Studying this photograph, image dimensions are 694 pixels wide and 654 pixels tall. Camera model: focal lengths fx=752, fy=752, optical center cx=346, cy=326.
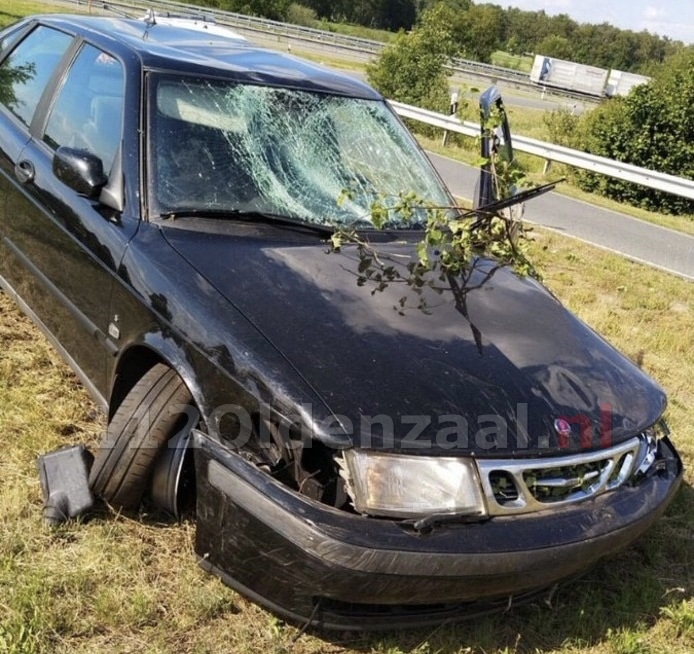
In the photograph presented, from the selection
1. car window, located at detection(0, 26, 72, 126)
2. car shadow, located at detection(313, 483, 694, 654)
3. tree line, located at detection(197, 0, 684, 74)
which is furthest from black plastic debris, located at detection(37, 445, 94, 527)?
tree line, located at detection(197, 0, 684, 74)

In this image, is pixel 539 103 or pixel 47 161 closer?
pixel 47 161

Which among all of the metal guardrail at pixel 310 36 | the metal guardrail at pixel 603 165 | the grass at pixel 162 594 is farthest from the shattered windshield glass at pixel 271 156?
the metal guardrail at pixel 310 36

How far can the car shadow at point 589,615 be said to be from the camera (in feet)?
8.04

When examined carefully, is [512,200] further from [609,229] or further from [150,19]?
[609,229]

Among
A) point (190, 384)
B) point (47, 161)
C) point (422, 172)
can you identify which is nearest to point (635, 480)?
point (190, 384)

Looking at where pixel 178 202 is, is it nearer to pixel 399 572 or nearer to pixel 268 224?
pixel 268 224

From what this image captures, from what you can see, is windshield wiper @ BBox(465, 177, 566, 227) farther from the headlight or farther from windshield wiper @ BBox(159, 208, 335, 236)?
the headlight

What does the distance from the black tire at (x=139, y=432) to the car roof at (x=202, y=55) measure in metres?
1.41

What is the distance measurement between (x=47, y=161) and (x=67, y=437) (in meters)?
1.24

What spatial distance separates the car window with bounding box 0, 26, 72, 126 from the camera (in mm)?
3781

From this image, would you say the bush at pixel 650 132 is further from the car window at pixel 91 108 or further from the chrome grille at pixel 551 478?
the chrome grille at pixel 551 478

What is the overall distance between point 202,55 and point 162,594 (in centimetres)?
236

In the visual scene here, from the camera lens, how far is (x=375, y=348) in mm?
2400

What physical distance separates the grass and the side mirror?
5.89ft
